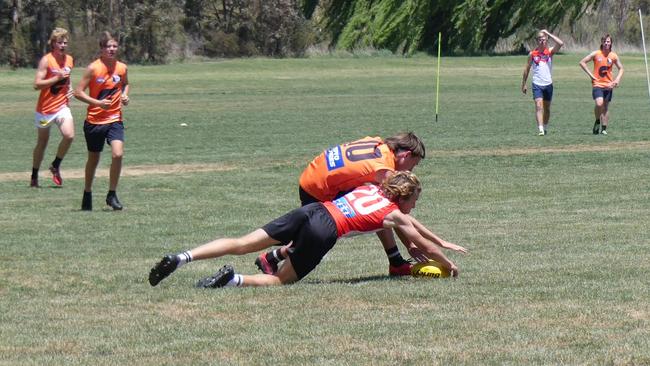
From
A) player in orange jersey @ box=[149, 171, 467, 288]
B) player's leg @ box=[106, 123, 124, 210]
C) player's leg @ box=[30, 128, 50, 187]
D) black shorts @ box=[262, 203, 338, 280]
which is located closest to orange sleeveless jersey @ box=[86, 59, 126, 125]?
player's leg @ box=[106, 123, 124, 210]

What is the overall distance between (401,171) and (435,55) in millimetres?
59511

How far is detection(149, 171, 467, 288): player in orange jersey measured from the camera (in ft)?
29.1

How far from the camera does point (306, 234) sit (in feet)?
29.0

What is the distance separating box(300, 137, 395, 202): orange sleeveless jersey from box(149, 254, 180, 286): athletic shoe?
1.46 metres

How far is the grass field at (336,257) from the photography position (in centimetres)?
670

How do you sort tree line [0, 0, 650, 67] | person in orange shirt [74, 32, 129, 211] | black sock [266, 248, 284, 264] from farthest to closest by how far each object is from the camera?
1. tree line [0, 0, 650, 67]
2. person in orange shirt [74, 32, 129, 211]
3. black sock [266, 248, 284, 264]

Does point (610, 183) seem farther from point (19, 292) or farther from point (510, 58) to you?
point (510, 58)

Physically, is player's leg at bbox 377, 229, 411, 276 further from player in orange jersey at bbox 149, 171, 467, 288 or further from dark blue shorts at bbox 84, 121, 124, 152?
dark blue shorts at bbox 84, 121, 124, 152

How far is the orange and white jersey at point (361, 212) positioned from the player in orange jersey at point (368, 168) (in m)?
0.26

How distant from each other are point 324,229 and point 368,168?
0.69m

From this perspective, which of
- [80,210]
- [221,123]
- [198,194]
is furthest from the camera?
[221,123]

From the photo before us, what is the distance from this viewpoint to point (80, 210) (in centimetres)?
1472

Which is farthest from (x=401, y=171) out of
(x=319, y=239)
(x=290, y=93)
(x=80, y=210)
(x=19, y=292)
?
(x=290, y=93)

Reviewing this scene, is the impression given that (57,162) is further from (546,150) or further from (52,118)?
(546,150)
